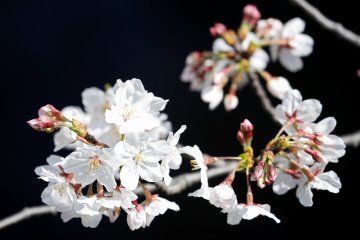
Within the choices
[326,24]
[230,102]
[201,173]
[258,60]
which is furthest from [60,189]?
[326,24]

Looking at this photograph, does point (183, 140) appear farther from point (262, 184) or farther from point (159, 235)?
point (262, 184)

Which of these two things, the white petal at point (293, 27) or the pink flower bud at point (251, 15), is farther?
the white petal at point (293, 27)

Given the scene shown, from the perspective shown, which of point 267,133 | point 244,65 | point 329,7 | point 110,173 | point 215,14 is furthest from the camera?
point 215,14

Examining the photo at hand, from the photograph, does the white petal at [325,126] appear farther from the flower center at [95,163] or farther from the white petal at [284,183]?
the flower center at [95,163]

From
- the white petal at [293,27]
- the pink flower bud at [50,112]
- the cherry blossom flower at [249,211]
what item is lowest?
the cherry blossom flower at [249,211]

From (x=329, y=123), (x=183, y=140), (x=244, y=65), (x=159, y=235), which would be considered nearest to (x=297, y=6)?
(x=244, y=65)

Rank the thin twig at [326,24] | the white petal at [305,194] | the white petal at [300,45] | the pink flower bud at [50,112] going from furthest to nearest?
the white petal at [300,45], the thin twig at [326,24], the white petal at [305,194], the pink flower bud at [50,112]

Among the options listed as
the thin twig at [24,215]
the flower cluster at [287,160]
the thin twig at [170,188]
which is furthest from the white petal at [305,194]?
the thin twig at [24,215]
